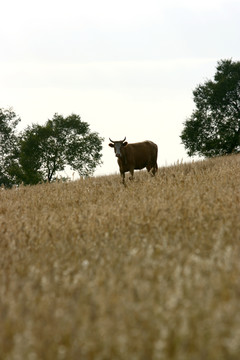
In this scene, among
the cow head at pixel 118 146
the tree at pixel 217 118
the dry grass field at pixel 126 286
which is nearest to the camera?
the dry grass field at pixel 126 286

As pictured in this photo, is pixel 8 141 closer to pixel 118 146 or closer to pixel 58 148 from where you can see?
pixel 58 148

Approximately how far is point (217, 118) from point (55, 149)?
16.8 meters

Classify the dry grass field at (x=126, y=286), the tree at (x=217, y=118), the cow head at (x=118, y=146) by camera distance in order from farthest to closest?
the tree at (x=217, y=118) < the cow head at (x=118, y=146) < the dry grass field at (x=126, y=286)

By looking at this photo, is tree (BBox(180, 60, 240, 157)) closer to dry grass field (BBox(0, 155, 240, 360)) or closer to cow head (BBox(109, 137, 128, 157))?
cow head (BBox(109, 137, 128, 157))

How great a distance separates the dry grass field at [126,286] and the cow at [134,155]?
8966 mm

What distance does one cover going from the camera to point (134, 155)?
53.6 feet

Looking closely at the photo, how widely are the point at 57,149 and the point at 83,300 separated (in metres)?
45.6

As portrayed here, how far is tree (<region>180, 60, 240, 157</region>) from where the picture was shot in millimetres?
44875

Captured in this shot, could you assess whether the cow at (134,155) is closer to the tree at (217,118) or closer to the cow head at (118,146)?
the cow head at (118,146)

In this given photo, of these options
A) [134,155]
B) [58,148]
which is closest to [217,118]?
[58,148]

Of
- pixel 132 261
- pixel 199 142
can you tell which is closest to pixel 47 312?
pixel 132 261

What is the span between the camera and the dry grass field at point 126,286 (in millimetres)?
2387

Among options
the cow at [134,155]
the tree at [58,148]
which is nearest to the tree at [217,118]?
the tree at [58,148]

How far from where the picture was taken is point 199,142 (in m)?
45.6
